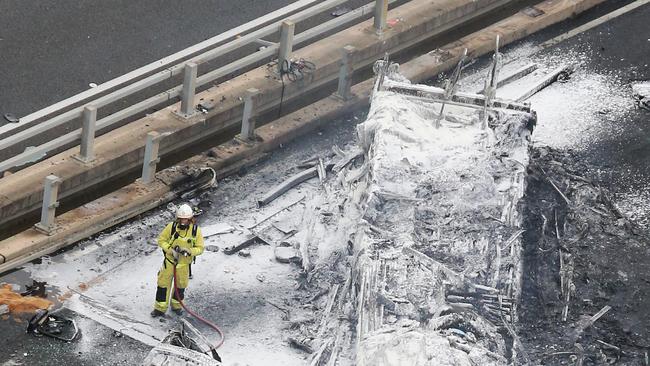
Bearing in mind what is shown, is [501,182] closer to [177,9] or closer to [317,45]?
[317,45]

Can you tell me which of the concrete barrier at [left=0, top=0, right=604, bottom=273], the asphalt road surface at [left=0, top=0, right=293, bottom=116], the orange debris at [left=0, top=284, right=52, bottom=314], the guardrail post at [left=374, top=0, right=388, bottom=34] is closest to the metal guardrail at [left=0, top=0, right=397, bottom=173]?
the guardrail post at [left=374, top=0, right=388, bottom=34]

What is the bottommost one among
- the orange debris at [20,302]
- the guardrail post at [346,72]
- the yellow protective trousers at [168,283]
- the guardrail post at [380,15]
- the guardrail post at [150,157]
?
the orange debris at [20,302]

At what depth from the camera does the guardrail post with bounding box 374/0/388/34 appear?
19.7m

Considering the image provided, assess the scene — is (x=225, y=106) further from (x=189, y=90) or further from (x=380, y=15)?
(x=380, y=15)

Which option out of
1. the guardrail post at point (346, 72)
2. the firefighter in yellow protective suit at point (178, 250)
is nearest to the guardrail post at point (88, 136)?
the firefighter in yellow protective suit at point (178, 250)

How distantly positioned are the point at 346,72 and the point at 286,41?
0.91m

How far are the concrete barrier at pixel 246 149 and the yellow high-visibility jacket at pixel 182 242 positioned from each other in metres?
1.46

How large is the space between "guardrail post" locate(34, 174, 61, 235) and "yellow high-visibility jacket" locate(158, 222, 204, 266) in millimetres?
1420

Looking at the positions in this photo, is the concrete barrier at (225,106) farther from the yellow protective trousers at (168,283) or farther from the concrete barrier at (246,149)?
the yellow protective trousers at (168,283)

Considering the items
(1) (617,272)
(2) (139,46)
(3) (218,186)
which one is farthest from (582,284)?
(2) (139,46)

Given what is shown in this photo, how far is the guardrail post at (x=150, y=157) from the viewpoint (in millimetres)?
16766

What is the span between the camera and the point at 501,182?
16172 mm

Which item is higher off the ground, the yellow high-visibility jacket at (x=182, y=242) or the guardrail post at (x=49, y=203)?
the yellow high-visibility jacket at (x=182, y=242)

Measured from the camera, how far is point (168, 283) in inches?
604
